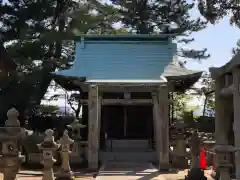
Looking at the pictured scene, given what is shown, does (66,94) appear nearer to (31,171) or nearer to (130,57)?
(130,57)

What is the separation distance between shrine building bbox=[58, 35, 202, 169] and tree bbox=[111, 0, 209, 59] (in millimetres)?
9127

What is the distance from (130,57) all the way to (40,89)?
18.4 feet

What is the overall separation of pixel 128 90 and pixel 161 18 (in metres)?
13.7

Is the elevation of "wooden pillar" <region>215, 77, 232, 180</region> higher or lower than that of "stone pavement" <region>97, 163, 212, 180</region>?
higher

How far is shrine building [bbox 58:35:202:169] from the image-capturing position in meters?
12.8

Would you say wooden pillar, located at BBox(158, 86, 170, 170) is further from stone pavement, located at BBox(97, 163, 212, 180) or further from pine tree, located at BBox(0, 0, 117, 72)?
pine tree, located at BBox(0, 0, 117, 72)

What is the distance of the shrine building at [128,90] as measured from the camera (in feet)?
41.8

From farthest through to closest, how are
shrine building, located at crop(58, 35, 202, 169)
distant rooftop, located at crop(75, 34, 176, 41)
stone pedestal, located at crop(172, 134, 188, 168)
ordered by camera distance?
1. distant rooftop, located at crop(75, 34, 176, 41)
2. stone pedestal, located at crop(172, 134, 188, 168)
3. shrine building, located at crop(58, 35, 202, 169)

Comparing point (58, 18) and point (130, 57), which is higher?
point (58, 18)

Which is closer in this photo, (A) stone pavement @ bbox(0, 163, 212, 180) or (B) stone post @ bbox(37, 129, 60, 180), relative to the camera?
(B) stone post @ bbox(37, 129, 60, 180)

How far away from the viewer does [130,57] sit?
16562 millimetres

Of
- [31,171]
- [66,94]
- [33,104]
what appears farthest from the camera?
[66,94]

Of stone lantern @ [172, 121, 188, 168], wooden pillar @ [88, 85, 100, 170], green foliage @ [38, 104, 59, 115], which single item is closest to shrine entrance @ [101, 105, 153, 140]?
stone lantern @ [172, 121, 188, 168]

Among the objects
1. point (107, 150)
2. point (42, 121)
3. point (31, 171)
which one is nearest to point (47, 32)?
point (42, 121)
